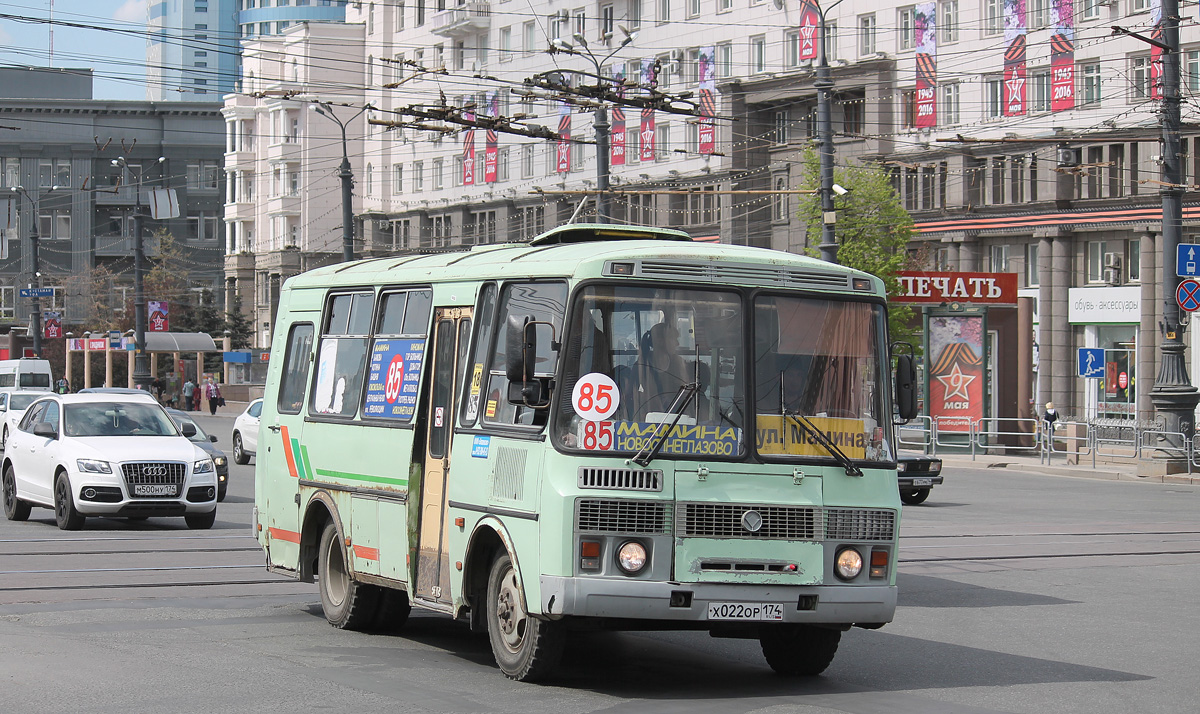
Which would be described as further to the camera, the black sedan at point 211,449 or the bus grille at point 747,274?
the black sedan at point 211,449

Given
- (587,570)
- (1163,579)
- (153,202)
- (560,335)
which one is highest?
(153,202)

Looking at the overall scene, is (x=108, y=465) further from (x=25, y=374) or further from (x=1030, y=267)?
(x=25, y=374)

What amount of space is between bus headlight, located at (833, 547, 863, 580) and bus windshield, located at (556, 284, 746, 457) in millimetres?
825

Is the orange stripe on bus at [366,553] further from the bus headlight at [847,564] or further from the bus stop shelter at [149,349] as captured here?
the bus stop shelter at [149,349]

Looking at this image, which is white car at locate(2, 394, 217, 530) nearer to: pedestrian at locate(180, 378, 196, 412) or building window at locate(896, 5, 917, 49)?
building window at locate(896, 5, 917, 49)

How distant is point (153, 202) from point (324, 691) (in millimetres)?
47549

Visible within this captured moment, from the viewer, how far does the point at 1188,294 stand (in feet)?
98.2

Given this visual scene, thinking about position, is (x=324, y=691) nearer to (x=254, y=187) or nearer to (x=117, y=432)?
(x=117, y=432)

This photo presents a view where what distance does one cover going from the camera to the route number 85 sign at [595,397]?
334 inches

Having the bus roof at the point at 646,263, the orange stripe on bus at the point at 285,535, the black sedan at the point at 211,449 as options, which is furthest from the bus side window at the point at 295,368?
the black sedan at the point at 211,449

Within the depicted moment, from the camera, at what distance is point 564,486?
27.5 ft

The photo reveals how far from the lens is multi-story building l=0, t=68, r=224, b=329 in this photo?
309ft

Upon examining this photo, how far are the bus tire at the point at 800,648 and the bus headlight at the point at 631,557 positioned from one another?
1206 mm

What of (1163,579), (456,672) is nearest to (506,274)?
(456,672)
